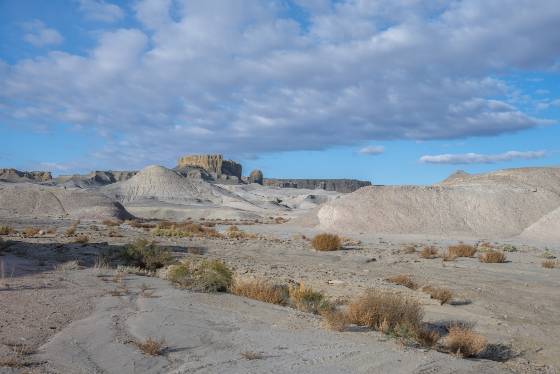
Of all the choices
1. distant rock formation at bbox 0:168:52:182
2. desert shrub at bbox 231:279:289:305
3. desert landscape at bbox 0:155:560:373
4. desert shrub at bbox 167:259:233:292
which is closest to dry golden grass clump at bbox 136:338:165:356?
desert landscape at bbox 0:155:560:373

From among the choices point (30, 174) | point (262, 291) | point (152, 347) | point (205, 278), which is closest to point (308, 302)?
point (262, 291)

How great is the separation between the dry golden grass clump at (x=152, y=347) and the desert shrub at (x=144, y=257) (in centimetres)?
974

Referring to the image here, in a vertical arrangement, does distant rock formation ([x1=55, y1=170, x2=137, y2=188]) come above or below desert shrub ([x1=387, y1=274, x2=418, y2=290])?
above

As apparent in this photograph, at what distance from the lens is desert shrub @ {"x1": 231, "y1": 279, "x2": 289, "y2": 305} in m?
11.1

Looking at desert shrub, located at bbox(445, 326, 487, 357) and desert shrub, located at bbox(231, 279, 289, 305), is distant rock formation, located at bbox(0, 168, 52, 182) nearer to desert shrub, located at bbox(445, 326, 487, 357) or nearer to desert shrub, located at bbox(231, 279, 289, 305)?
desert shrub, located at bbox(231, 279, 289, 305)

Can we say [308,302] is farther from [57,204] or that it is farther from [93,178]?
[93,178]

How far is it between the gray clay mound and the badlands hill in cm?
2659

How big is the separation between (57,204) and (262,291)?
58.2 metres

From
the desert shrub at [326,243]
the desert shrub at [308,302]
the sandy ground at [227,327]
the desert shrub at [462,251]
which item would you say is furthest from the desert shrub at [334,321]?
the desert shrub at [326,243]

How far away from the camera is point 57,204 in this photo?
63594 mm

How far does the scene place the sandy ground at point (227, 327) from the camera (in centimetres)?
668

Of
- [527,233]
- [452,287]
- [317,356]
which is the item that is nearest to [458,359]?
[317,356]

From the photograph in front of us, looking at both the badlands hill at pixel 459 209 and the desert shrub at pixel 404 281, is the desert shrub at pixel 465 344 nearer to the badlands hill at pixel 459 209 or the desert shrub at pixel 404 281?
the desert shrub at pixel 404 281

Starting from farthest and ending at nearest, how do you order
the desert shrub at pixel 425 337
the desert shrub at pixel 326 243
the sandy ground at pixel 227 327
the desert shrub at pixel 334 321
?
the desert shrub at pixel 326 243 < the desert shrub at pixel 334 321 < the desert shrub at pixel 425 337 < the sandy ground at pixel 227 327
